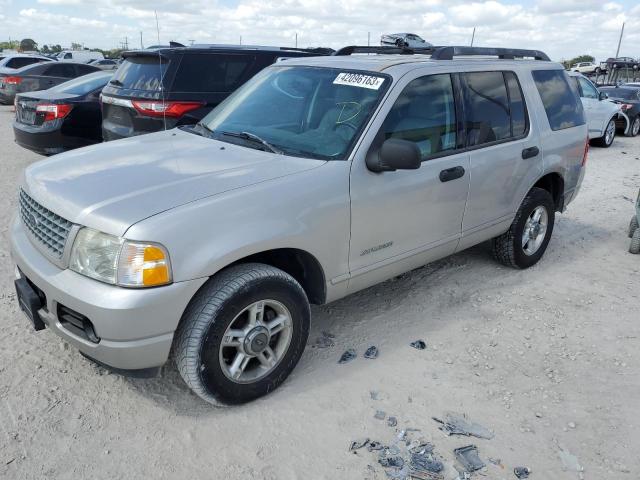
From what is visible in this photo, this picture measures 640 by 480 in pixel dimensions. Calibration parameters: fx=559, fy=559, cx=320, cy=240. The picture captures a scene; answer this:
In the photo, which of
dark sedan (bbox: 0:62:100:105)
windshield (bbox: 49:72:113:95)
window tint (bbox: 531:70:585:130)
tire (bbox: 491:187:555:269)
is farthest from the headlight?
dark sedan (bbox: 0:62:100:105)

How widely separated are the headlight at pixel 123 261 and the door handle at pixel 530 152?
3.23 metres

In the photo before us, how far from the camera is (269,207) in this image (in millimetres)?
2930

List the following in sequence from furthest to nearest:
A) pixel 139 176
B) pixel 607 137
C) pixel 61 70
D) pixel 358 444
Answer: pixel 61 70 < pixel 607 137 < pixel 139 176 < pixel 358 444

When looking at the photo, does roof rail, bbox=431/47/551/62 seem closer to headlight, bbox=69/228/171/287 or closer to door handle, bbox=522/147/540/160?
door handle, bbox=522/147/540/160

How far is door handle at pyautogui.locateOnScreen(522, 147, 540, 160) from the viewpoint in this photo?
4.61 meters

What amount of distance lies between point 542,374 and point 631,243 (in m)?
3.04

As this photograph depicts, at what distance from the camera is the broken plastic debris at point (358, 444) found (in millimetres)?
2830

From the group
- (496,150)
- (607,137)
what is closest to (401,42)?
(496,150)

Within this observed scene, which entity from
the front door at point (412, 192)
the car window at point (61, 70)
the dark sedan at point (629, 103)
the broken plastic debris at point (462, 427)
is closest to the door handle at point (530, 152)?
the front door at point (412, 192)

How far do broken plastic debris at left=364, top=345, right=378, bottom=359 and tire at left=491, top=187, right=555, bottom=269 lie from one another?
6.26 ft

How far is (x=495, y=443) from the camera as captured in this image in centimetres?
291

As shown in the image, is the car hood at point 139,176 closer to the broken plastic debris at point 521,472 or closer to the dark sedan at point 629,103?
the broken plastic debris at point 521,472

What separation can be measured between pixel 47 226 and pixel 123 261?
681 mm

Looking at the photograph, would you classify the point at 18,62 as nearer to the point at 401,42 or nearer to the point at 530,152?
the point at 401,42
